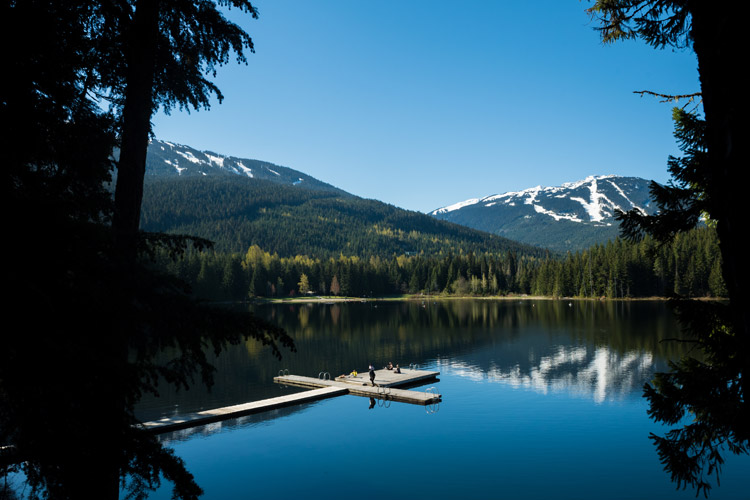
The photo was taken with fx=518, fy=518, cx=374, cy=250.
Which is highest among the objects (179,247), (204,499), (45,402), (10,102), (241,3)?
(241,3)

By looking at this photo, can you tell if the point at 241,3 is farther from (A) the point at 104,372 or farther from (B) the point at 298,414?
(B) the point at 298,414

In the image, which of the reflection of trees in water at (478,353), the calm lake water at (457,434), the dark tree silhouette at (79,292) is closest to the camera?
the dark tree silhouette at (79,292)

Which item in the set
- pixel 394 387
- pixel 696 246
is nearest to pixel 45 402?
pixel 394 387

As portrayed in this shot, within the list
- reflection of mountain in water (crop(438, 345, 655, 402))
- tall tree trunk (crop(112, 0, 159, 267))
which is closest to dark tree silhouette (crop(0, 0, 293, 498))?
tall tree trunk (crop(112, 0, 159, 267))

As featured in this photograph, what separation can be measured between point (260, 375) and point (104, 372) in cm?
4134

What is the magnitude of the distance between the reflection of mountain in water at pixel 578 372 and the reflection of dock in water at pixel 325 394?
552 cm

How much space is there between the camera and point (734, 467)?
904 inches

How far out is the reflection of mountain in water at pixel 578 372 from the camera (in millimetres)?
38312

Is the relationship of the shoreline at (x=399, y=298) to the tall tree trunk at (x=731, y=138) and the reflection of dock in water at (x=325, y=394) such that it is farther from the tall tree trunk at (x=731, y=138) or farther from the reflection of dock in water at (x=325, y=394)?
the tall tree trunk at (x=731, y=138)

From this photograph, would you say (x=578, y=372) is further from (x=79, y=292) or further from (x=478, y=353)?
(x=79, y=292)

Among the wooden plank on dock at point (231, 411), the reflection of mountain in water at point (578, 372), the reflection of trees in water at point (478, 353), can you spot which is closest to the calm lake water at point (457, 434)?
the reflection of mountain in water at point (578, 372)

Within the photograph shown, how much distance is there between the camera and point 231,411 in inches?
1222

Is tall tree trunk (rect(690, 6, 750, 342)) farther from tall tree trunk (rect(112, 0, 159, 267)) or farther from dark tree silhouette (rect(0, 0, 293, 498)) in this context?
tall tree trunk (rect(112, 0, 159, 267))

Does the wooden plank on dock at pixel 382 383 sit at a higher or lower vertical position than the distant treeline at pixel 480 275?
lower
